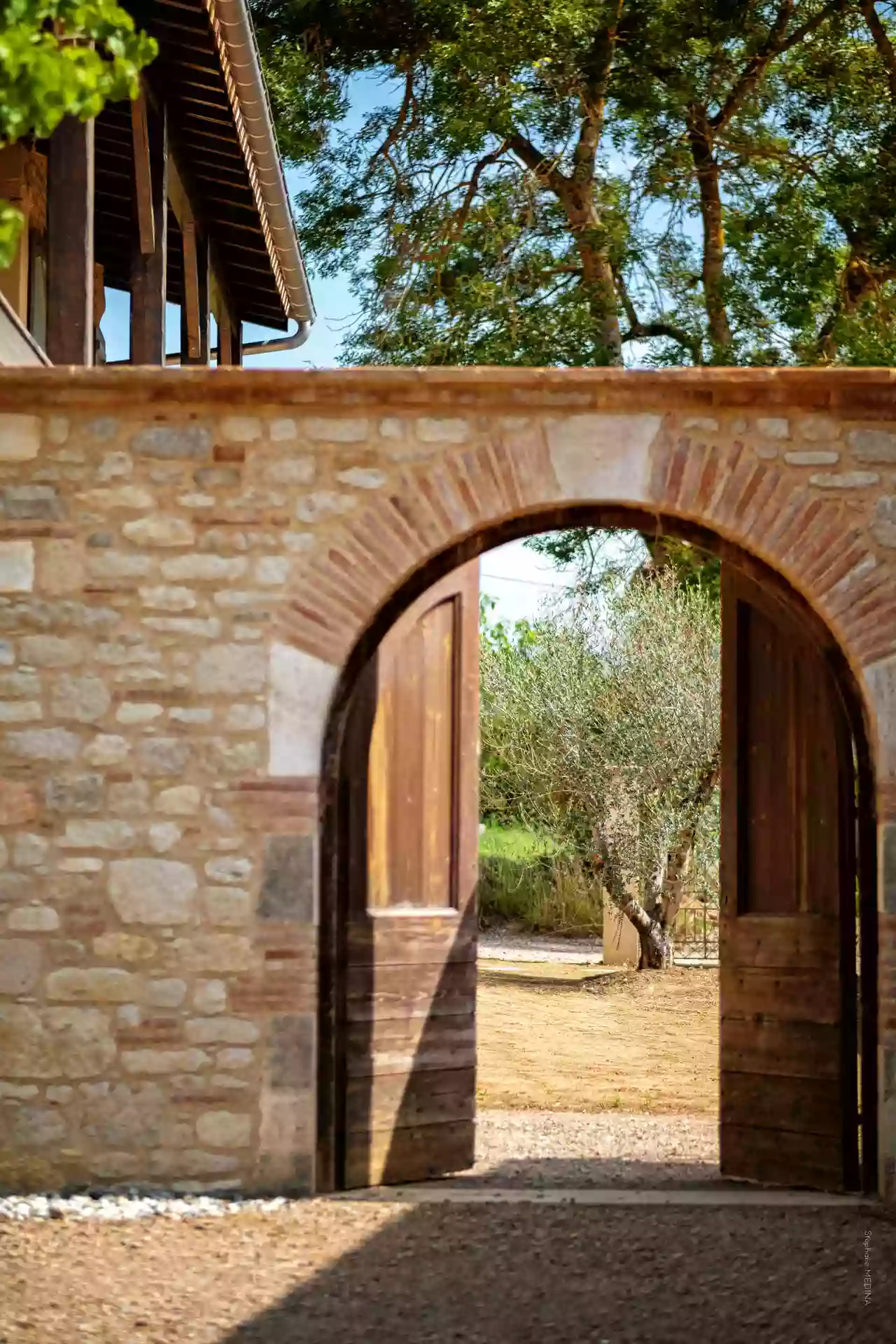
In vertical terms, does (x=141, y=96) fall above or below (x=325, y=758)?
above

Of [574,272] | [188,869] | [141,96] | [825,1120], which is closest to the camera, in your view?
[188,869]

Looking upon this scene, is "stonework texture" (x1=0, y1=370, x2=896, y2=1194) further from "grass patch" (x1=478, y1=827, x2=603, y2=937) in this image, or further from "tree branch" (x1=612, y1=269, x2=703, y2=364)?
"grass patch" (x1=478, y1=827, x2=603, y2=937)

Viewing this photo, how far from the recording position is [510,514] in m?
6.20

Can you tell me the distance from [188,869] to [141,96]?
409cm

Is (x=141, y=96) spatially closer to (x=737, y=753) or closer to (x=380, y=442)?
(x=380, y=442)

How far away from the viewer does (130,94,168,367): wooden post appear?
8.48m

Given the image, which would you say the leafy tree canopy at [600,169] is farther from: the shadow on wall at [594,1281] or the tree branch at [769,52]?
the shadow on wall at [594,1281]

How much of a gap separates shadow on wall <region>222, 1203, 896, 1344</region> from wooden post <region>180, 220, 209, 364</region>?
5926mm

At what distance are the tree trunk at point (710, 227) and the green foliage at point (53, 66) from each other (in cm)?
1374

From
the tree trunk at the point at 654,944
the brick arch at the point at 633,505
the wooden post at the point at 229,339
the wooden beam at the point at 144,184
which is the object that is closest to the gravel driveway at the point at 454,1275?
the brick arch at the point at 633,505

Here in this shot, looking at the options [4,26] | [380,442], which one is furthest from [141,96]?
[4,26]

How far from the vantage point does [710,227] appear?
694 inches

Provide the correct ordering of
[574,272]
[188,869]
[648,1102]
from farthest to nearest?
1. [574,272]
2. [648,1102]
3. [188,869]

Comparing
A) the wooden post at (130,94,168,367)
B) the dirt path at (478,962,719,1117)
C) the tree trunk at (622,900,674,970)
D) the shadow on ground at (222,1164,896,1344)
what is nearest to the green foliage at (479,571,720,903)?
the tree trunk at (622,900,674,970)
